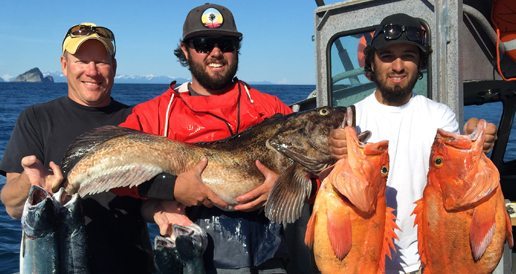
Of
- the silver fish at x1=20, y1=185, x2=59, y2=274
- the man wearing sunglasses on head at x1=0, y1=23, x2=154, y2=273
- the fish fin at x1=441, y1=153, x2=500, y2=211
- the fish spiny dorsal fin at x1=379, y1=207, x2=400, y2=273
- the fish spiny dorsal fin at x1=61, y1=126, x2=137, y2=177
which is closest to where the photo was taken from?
the fish fin at x1=441, y1=153, x2=500, y2=211

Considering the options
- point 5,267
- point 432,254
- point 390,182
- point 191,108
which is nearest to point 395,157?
point 390,182

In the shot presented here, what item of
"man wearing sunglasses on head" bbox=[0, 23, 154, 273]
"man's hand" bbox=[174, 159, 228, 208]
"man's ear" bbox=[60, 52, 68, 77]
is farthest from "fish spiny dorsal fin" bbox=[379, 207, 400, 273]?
"man's ear" bbox=[60, 52, 68, 77]

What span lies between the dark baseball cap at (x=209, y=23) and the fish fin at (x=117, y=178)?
102 cm

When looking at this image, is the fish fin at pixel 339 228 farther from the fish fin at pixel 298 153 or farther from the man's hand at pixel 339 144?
the fish fin at pixel 298 153

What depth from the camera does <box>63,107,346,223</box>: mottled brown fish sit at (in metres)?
3.65

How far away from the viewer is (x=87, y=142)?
376cm

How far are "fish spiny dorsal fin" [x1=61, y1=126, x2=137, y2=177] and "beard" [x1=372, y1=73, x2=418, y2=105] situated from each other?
179 centimetres

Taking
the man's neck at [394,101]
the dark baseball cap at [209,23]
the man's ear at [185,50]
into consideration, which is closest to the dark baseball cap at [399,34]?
the man's neck at [394,101]

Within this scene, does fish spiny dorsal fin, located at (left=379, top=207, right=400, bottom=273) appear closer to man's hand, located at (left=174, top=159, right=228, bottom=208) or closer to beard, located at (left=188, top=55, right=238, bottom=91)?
man's hand, located at (left=174, top=159, right=228, bottom=208)

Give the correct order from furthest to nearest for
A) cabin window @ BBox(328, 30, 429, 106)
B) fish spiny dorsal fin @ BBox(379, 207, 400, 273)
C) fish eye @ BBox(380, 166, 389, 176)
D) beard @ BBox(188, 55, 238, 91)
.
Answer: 1. cabin window @ BBox(328, 30, 429, 106)
2. beard @ BBox(188, 55, 238, 91)
3. fish spiny dorsal fin @ BBox(379, 207, 400, 273)
4. fish eye @ BBox(380, 166, 389, 176)

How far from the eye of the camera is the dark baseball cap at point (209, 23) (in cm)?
388

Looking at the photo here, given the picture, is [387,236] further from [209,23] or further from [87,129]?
[87,129]

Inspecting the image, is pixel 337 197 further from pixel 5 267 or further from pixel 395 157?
pixel 5 267

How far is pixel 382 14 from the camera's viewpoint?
5.05m
